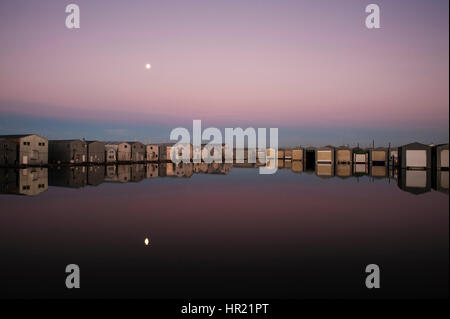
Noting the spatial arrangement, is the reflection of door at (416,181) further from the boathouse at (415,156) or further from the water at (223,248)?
the boathouse at (415,156)

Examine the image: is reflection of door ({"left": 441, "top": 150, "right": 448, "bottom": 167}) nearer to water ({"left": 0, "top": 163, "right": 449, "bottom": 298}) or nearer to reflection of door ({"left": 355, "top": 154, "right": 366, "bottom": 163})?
reflection of door ({"left": 355, "top": 154, "right": 366, "bottom": 163})

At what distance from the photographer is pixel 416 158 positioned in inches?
1645

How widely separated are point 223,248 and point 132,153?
184 feet

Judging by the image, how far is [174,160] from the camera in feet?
245

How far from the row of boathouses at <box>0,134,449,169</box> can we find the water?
2819 cm

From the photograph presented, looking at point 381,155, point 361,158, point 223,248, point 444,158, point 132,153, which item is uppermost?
point 132,153

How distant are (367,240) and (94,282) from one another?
718 centimetres

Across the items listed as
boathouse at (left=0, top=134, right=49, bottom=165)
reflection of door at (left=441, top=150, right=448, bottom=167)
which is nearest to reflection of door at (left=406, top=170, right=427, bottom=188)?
reflection of door at (left=441, top=150, right=448, bottom=167)

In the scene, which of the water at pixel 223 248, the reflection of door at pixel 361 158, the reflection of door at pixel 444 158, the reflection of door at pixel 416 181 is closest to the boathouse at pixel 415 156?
the reflection of door at pixel 444 158

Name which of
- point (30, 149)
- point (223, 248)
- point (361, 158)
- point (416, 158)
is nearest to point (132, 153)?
point (30, 149)

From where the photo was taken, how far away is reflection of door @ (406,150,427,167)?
41.3 meters

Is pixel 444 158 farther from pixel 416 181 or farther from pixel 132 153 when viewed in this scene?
pixel 132 153
